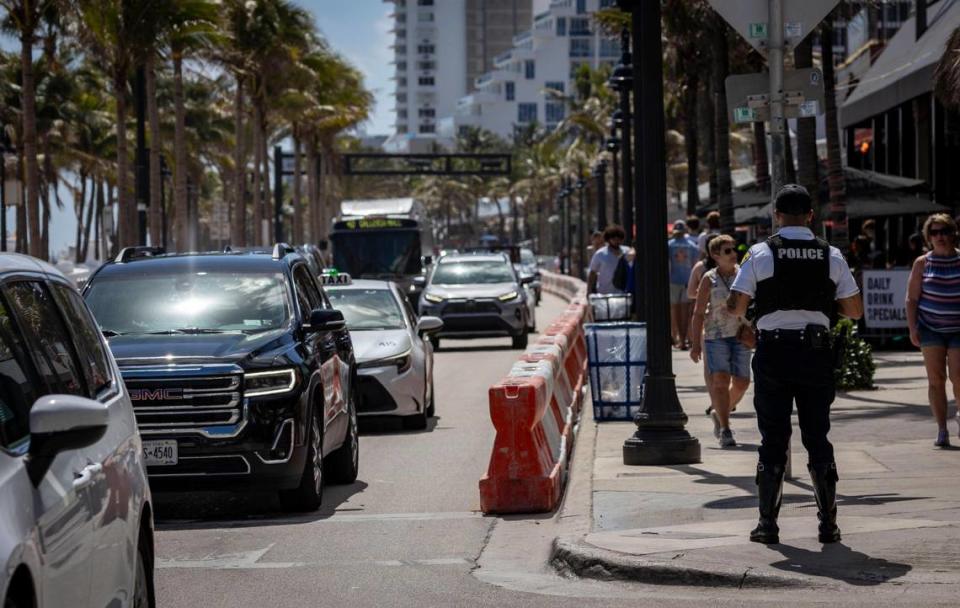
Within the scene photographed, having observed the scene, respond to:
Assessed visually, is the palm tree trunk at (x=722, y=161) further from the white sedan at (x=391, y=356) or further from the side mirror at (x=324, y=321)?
the side mirror at (x=324, y=321)

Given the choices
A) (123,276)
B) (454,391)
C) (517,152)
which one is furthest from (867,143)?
(517,152)

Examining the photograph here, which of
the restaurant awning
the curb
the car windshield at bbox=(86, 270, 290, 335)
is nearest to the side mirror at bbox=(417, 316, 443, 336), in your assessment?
the car windshield at bbox=(86, 270, 290, 335)

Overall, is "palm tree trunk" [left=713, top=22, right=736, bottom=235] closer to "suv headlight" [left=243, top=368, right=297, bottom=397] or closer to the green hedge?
the green hedge

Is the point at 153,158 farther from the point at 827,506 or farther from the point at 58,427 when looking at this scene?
the point at 58,427

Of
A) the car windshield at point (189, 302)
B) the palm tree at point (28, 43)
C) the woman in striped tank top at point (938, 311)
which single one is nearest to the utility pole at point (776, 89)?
the woman in striped tank top at point (938, 311)

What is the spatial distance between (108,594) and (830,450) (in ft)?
15.4

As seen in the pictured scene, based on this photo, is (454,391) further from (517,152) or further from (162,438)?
(517,152)

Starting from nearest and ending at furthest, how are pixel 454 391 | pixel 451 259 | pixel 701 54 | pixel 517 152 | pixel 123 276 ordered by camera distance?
pixel 123 276 → pixel 454 391 → pixel 451 259 → pixel 701 54 → pixel 517 152

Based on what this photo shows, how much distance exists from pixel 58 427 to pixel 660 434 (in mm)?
8823

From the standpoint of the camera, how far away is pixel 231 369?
35.2 feet

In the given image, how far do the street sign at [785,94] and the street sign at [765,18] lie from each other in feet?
0.88

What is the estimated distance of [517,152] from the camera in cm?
15825

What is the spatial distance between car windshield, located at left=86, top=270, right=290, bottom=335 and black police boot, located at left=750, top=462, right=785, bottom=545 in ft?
13.7

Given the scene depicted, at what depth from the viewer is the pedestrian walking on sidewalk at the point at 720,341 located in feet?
45.6
